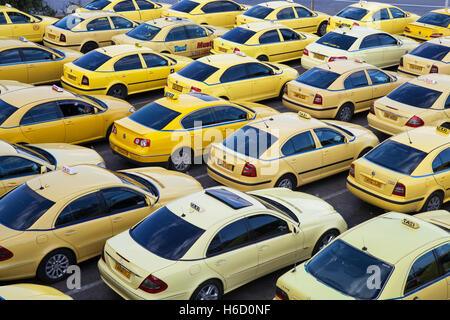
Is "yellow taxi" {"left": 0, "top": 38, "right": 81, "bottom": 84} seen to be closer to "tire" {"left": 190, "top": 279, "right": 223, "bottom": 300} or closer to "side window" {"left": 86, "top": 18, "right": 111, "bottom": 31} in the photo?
"side window" {"left": 86, "top": 18, "right": 111, "bottom": 31}

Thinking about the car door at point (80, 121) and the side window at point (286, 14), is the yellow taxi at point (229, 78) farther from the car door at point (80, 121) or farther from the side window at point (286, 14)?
the side window at point (286, 14)

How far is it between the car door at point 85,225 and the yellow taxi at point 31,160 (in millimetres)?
1684

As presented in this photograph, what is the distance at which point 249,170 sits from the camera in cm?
1138

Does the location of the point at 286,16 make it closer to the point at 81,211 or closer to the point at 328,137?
the point at 328,137

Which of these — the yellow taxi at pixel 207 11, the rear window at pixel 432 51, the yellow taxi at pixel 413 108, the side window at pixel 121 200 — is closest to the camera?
the side window at pixel 121 200

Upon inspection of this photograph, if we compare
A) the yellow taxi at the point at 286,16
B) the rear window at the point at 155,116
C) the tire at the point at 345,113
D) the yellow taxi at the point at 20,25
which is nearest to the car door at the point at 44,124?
the rear window at the point at 155,116

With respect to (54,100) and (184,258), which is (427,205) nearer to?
(184,258)

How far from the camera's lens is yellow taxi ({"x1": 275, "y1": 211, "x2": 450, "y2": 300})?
7.33 metres

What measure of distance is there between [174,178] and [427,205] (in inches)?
189

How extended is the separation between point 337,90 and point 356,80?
2.57 feet

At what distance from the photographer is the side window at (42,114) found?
1265 cm

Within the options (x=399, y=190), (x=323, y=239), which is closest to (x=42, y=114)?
(x=323, y=239)
